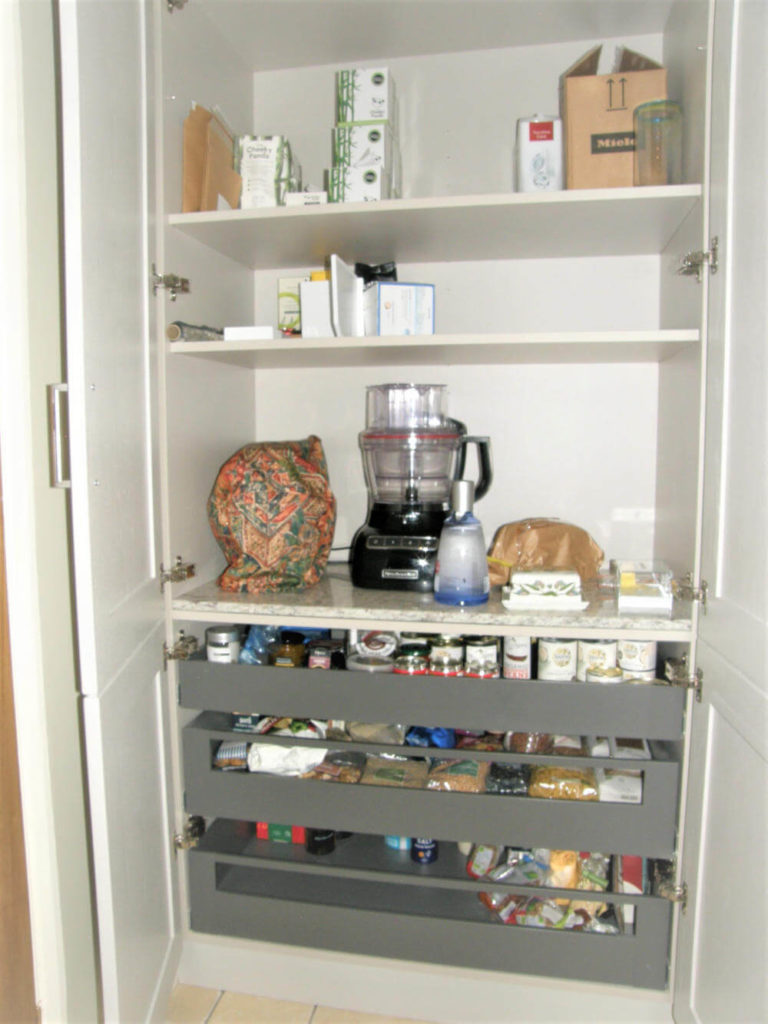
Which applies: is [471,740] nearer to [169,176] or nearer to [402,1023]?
[402,1023]

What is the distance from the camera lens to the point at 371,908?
4.87 feet

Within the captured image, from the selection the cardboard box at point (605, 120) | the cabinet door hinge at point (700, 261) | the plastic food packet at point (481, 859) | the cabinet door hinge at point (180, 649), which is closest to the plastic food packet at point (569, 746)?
the plastic food packet at point (481, 859)

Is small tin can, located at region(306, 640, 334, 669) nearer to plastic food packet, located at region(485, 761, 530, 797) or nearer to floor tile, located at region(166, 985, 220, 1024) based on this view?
A: plastic food packet, located at region(485, 761, 530, 797)

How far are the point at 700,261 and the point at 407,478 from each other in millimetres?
801

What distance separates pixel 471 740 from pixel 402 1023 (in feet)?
1.97

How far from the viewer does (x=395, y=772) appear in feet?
4.90

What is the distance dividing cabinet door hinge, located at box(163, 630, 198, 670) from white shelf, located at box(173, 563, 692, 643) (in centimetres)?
4

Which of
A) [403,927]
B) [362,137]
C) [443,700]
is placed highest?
[362,137]

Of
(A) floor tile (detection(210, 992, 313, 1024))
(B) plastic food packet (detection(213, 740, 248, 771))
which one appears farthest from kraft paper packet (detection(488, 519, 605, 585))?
(A) floor tile (detection(210, 992, 313, 1024))

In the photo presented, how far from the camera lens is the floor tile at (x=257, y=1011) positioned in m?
1.48

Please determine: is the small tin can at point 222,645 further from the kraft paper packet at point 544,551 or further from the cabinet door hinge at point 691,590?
the cabinet door hinge at point 691,590

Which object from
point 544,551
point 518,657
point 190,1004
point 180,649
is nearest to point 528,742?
point 518,657

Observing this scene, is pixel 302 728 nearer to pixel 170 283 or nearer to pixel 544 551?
pixel 544 551

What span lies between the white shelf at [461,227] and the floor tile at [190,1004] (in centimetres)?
162
